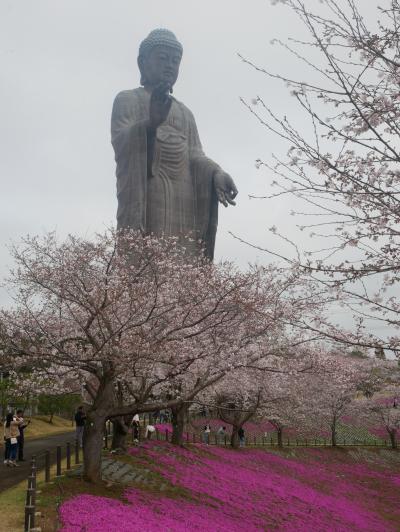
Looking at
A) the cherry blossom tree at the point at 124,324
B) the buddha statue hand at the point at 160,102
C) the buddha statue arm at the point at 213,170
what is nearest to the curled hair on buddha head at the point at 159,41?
the buddha statue arm at the point at 213,170

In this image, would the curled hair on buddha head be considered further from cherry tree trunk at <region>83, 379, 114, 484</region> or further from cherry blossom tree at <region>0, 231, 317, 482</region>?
cherry tree trunk at <region>83, 379, 114, 484</region>

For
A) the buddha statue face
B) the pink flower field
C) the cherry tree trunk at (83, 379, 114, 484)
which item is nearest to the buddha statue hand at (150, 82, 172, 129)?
the buddha statue face

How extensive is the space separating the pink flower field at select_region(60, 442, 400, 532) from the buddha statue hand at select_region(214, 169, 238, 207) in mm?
8869

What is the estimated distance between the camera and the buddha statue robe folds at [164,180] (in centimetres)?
1980

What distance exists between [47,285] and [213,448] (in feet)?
47.3

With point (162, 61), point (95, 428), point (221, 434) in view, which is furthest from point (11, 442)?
point (221, 434)

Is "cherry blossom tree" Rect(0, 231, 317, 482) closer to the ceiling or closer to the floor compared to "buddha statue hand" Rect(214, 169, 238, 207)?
closer to the floor

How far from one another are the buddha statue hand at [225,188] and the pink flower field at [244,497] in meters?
8.87

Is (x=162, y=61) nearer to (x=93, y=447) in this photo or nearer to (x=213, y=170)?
(x=213, y=170)

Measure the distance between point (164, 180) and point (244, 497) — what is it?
11.5 meters

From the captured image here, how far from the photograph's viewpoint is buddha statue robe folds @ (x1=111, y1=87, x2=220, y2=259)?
19797 mm

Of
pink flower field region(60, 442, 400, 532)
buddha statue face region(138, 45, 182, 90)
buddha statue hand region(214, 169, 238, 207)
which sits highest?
buddha statue face region(138, 45, 182, 90)

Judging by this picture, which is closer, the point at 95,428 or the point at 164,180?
the point at 95,428

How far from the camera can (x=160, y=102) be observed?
17.1 metres
